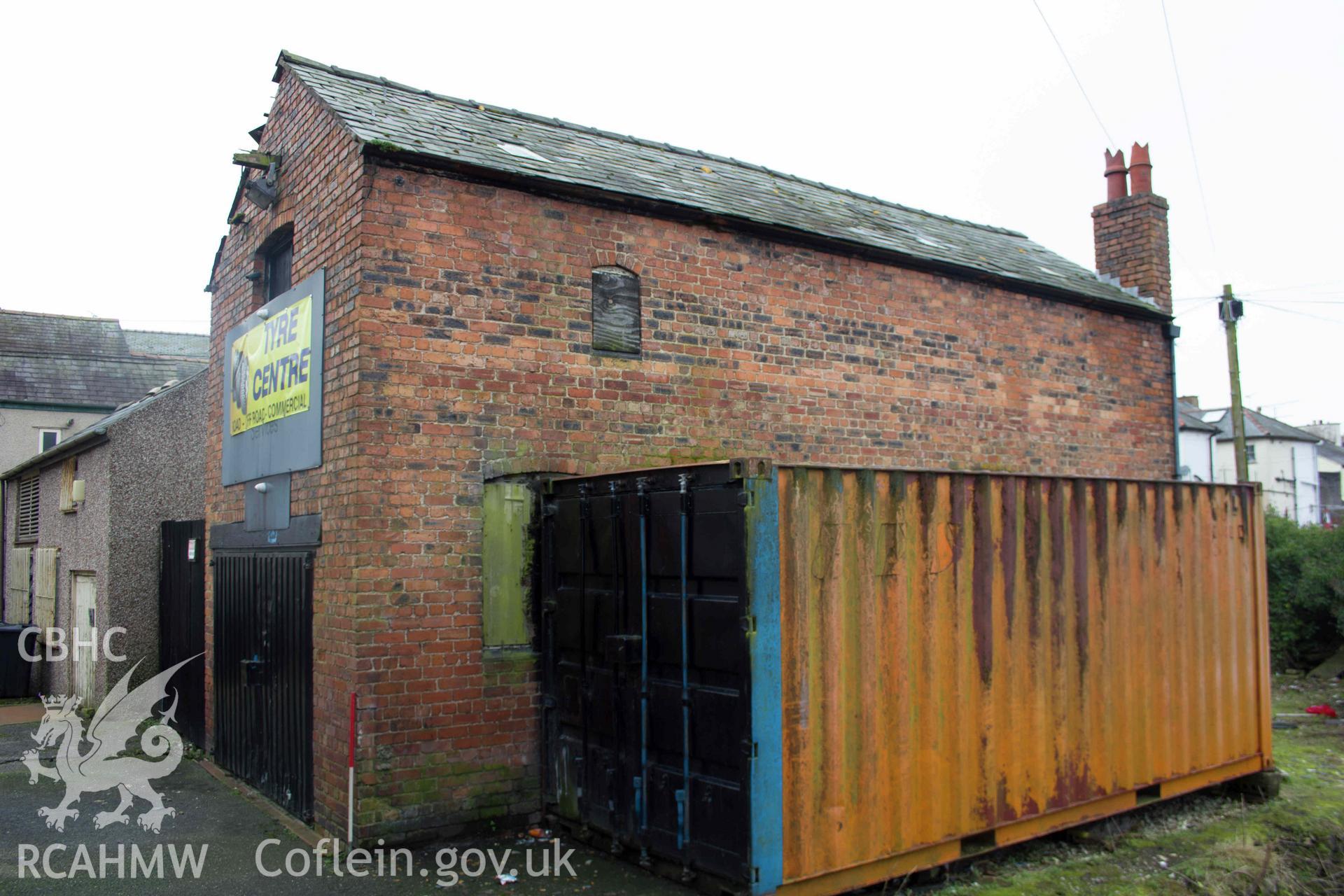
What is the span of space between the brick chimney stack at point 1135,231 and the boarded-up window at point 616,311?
8.65 m

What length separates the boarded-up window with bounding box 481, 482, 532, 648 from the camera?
721 cm

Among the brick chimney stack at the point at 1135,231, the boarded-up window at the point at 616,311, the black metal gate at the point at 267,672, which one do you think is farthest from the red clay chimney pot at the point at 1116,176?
the black metal gate at the point at 267,672

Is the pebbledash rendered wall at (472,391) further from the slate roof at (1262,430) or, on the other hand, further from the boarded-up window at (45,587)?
the slate roof at (1262,430)

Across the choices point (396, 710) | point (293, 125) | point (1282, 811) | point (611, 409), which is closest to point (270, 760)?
point (396, 710)

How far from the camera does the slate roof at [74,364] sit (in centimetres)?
2203

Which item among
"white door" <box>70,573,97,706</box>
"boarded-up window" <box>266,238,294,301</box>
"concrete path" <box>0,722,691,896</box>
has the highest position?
"boarded-up window" <box>266,238,294,301</box>

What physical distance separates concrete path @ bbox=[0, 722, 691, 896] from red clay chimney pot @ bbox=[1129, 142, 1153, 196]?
12361 mm

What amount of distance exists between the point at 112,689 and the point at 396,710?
682 cm

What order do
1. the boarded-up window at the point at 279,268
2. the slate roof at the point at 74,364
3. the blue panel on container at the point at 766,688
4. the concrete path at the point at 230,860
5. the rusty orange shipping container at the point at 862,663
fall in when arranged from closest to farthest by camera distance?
the blue panel on container at the point at 766,688 → the rusty orange shipping container at the point at 862,663 → the concrete path at the point at 230,860 → the boarded-up window at the point at 279,268 → the slate roof at the point at 74,364

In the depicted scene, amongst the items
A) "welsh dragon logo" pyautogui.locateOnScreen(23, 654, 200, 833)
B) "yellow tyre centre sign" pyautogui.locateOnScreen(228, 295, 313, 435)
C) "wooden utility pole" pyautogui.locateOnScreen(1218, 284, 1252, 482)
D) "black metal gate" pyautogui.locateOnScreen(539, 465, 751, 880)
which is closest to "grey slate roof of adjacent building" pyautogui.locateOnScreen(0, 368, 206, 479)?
"welsh dragon logo" pyautogui.locateOnScreen(23, 654, 200, 833)

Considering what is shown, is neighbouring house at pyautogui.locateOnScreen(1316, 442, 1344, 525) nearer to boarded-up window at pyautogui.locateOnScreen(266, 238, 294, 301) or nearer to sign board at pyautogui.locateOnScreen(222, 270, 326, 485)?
boarded-up window at pyautogui.locateOnScreen(266, 238, 294, 301)

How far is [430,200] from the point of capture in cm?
718

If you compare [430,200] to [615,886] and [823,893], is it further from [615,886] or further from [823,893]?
[823,893]

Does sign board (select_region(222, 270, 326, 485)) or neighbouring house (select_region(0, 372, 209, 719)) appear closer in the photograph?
sign board (select_region(222, 270, 326, 485))
